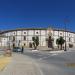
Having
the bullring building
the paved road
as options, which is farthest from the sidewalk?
the bullring building

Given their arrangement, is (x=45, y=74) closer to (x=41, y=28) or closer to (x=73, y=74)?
(x=73, y=74)

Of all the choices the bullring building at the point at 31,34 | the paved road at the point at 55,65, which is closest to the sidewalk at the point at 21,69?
the paved road at the point at 55,65

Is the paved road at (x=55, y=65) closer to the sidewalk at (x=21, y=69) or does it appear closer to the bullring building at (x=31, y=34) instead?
the sidewalk at (x=21, y=69)

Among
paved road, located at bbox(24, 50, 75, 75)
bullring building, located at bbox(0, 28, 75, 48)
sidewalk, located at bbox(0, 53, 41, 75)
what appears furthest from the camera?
bullring building, located at bbox(0, 28, 75, 48)

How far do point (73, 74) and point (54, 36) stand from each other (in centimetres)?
13290

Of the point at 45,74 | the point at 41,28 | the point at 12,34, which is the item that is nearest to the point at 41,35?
the point at 41,28

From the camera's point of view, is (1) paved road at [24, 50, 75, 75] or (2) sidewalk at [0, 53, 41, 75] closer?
(2) sidewalk at [0, 53, 41, 75]

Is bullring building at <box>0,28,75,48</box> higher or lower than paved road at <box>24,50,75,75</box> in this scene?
higher

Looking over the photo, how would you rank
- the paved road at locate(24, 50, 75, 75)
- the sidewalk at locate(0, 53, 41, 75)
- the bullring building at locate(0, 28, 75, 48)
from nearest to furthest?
1. the sidewalk at locate(0, 53, 41, 75)
2. the paved road at locate(24, 50, 75, 75)
3. the bullring building at locate(0, 28, 75, 48)

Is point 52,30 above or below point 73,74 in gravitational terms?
above

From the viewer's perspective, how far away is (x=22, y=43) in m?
145

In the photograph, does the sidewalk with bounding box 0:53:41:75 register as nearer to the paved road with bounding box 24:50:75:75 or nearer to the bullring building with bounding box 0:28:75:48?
the paved road with bounding box 24:50:75:75

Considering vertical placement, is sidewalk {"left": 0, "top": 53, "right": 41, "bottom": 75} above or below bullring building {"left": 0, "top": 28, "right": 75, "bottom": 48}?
below

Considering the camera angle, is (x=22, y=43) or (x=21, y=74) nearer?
(x=21, y=74)
